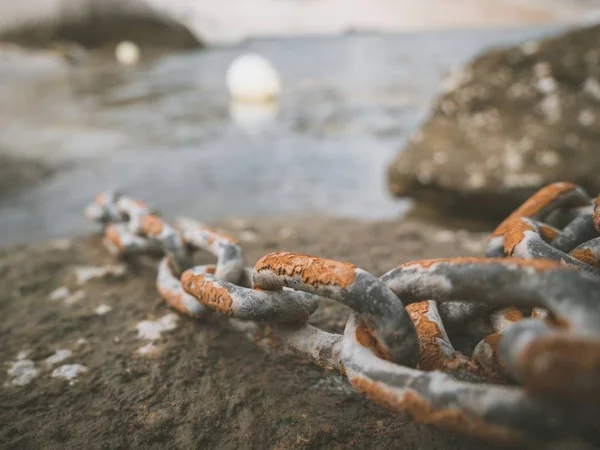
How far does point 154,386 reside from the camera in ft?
2.96

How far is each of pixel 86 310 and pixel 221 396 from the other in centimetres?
63

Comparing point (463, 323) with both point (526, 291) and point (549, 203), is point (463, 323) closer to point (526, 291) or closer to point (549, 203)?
point (526, 291)

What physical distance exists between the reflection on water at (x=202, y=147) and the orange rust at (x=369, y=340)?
8.06 ft

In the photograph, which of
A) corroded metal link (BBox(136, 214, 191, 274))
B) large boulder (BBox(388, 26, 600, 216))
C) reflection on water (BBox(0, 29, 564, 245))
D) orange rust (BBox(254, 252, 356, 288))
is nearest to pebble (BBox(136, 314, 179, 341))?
corroded metal link (BBox(136, 214, 191, 274))

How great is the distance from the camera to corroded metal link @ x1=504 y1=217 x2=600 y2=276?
2.34 ft

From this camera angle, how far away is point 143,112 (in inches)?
253

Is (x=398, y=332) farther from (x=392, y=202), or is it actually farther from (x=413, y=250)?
(x=392, y=202)

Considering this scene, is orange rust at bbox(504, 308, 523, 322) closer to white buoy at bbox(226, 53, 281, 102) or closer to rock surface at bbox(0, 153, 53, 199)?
rock surface at bbox(0, 153, 53, 199)

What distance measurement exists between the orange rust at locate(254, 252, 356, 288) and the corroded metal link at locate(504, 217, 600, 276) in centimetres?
35

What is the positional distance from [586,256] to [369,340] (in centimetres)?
46

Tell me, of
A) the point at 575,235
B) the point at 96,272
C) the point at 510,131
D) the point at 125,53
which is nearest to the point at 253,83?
the point at 510,131

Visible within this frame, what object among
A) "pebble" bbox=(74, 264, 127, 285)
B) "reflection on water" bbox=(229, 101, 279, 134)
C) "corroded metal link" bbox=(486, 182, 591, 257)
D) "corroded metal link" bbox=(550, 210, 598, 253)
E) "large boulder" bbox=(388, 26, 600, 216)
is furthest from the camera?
"reflection on water" bbox=(229, 101, 279, 134)

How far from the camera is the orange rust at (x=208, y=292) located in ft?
2.58

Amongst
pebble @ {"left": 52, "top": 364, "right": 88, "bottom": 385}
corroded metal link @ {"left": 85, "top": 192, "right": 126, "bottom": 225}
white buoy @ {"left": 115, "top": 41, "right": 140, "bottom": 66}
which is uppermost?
white buoy @ {"left": 115, "top": 41, "right": 140, "bottom": 66}
